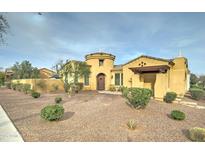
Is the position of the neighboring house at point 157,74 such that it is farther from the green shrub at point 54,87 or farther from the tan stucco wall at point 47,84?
the green shrub at point 54,87

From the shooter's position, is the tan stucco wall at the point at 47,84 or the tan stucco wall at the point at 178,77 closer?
the tan stucco wall at the point at 178,77

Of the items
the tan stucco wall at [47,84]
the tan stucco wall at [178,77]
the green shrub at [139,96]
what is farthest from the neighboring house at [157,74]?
the tan stucco wall at [47,84]

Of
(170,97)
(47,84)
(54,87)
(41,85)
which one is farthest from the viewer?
(54,87)

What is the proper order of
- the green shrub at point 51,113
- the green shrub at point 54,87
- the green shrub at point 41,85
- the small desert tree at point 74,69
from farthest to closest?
the green shrub at point 54,87 < the green shrub at point 41,85 < the small desert tree at point 74,69 < the green shrub at point 51,113

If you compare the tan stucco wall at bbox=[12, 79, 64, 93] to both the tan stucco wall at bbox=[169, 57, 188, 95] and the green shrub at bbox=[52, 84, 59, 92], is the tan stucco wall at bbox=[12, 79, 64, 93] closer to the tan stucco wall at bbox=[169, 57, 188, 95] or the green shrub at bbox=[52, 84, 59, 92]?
the green shrub at bbox=[52, 84, 59, 92]

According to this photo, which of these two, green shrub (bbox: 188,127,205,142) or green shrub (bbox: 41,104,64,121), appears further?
green shrub (bbox: 41,104,64,121)

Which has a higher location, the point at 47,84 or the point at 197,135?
the point at 47,84

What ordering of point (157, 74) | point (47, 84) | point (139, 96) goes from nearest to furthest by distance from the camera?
point (139, 96)
point (157, 74)
point (47, 84)

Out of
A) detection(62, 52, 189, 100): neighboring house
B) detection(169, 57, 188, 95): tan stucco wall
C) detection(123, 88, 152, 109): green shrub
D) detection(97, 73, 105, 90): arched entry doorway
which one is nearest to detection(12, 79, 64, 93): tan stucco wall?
detection(97, 73, 105, 90): arched entry doorway

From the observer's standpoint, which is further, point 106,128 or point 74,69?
point 74,69

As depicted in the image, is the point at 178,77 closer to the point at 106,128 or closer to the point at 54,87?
the point at 106,128

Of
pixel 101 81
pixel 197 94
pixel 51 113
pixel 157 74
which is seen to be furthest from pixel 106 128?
pixel 101 81
